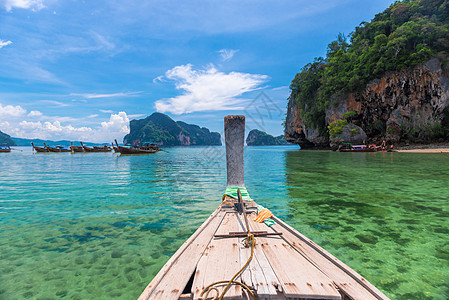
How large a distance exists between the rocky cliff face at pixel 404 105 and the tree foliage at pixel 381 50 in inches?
60.1

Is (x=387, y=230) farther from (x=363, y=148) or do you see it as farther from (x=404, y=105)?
(x=404, y=105)

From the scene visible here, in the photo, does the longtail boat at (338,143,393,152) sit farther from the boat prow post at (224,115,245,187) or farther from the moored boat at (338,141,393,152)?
the boat prow post at (224,115,245,187)

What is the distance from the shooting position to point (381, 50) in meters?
36.9

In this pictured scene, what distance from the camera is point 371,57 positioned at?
127 ft

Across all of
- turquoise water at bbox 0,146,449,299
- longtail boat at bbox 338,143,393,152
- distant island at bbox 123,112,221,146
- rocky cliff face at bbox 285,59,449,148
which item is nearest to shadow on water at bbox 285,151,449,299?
turquoise water at bbox 0,146,449,299

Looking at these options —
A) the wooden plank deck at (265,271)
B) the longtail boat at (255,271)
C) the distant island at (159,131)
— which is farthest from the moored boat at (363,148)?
the distant island at (159,131)

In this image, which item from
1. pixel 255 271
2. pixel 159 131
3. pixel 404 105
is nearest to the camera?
pixel 255 271

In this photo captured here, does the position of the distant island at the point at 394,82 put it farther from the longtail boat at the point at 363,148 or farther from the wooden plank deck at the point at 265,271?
the wooden plank deck at the point at 265,271

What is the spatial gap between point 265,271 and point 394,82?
1852 inches

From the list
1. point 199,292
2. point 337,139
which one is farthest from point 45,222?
point 337,139

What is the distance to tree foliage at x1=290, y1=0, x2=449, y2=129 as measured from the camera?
33688mm

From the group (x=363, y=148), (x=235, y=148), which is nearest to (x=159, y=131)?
(x=363, y=148)

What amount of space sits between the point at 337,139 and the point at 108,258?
4641 cm

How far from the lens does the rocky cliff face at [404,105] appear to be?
3356cm
